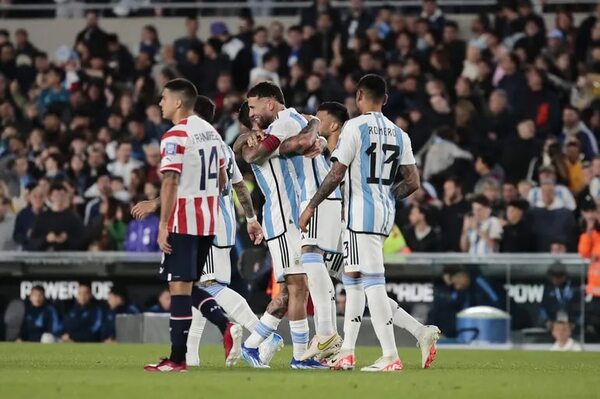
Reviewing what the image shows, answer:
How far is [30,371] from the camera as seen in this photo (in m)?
11.8

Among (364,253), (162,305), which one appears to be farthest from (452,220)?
(364,253)

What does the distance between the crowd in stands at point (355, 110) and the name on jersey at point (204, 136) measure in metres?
8.27

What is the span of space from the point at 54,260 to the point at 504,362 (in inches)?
299

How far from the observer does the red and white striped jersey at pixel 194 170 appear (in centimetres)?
1155

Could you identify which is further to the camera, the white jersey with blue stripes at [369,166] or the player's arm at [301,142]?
the player's arm at [301,142]

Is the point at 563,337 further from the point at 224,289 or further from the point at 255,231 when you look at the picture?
the point at 255,231

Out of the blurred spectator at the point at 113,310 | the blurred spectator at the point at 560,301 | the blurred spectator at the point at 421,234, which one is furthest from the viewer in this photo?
the blurred spectator at the point at 421,234

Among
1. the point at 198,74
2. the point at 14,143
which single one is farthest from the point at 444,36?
the point at 14,143

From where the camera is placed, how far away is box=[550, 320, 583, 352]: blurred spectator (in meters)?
18.4

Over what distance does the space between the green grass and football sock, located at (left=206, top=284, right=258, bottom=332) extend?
422mm

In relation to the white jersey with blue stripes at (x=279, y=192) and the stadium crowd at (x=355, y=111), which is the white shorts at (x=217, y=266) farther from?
the stadium crowd at (x=355, y=111)

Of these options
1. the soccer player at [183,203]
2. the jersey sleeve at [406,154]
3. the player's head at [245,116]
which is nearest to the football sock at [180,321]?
the soccer player at [183,203]

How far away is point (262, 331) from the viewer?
42.0 feet

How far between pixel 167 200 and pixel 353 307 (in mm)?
1898
